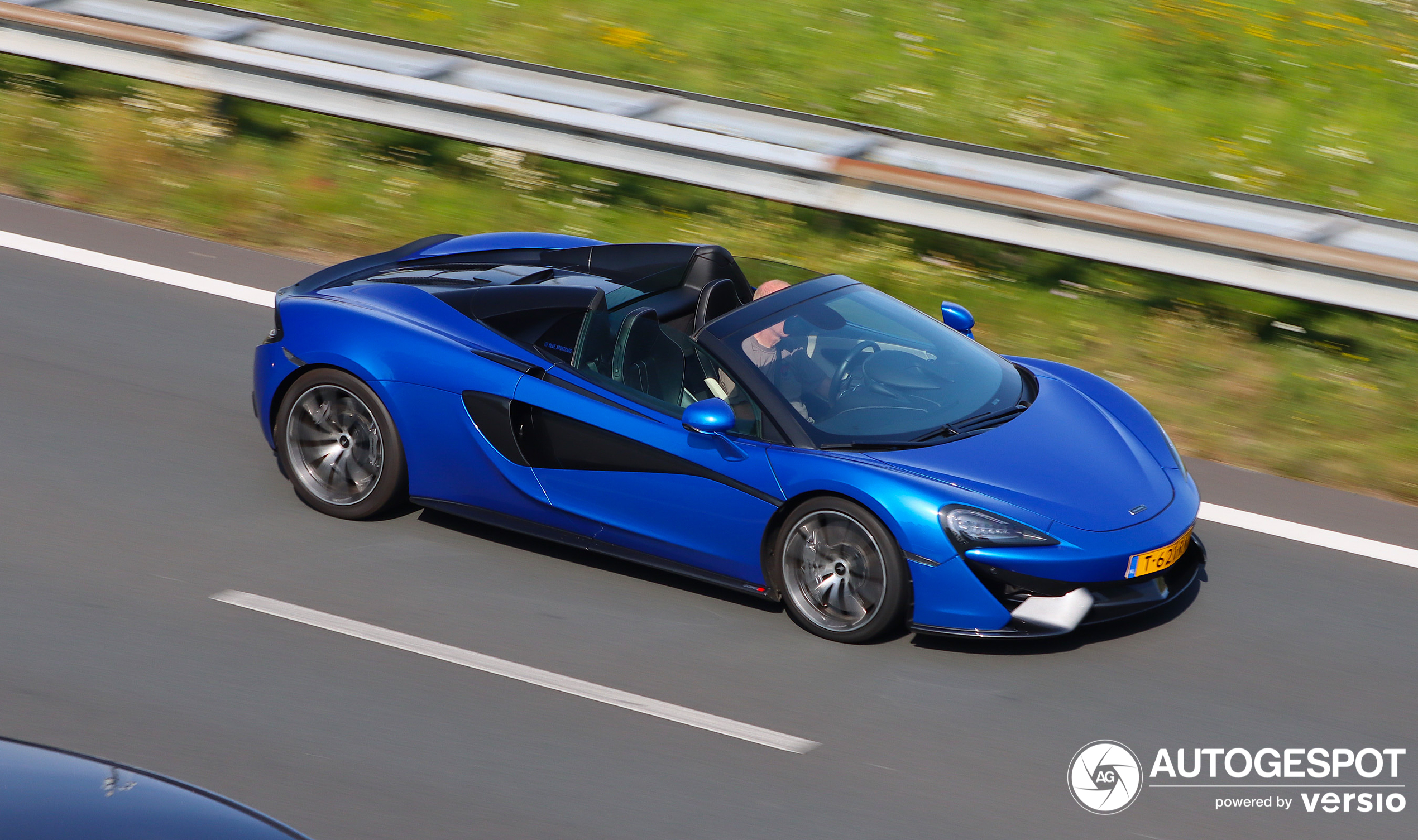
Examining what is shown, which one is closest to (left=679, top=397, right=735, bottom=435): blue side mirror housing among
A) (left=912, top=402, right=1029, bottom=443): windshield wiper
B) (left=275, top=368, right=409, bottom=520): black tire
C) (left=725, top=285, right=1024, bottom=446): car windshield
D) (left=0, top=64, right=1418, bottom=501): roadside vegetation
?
(left=725, top=285, right=1024, bottom=446): car windshield

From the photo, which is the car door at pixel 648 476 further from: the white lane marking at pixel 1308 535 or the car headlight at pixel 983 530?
the white lane marking at pixel 1308 535

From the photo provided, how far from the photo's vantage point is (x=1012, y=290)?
883 cm

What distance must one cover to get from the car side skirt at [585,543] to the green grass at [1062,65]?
6210mm

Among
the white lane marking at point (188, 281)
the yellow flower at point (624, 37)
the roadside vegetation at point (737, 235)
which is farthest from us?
the yellow flower at point (624, 37)

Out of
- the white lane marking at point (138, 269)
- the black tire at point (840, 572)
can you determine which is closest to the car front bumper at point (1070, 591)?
the black tire at point (840, 572)

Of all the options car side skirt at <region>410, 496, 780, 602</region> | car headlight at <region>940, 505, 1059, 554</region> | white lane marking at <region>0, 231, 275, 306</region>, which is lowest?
car side skirt at <region>410, 496, 780, 602</region>

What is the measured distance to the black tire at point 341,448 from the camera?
20.4 ft

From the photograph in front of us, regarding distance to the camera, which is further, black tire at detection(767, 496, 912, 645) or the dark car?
black tire at detection(767, 496, 912, 645)

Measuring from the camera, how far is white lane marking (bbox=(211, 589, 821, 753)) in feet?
16.1

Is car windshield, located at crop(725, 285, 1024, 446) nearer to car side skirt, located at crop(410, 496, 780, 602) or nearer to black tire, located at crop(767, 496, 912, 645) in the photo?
black tire, located at crop(767, 496, 912, 645)

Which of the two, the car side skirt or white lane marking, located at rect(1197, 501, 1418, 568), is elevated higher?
white lane marking, located at rect(1197, 501, 1418, 568)

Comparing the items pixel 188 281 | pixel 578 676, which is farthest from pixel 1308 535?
pixel 188 281

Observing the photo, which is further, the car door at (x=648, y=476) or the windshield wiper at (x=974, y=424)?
the windshield wiper at (x=974, y=424)

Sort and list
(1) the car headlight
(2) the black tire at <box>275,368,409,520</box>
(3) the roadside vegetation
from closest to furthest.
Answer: (1) the car headlight, (2) the black tire at <box>275,368,409,520</box>, (3) the roadside vegetation
